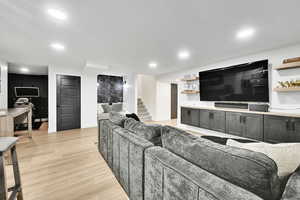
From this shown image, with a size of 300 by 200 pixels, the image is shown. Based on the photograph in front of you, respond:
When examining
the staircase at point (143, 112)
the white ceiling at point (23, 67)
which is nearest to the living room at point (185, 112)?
the white ceiling at point (23, 67)

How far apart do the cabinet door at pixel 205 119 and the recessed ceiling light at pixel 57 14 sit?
397 centimetres

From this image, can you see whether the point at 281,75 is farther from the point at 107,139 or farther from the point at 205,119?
the point at 107,139

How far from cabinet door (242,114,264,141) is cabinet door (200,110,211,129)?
36.8 inches

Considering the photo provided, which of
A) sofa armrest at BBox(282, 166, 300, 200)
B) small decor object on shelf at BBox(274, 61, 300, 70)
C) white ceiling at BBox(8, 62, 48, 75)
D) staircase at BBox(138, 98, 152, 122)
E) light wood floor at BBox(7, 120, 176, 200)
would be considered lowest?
light wood floor at BBox(7, 120, 176, 200)

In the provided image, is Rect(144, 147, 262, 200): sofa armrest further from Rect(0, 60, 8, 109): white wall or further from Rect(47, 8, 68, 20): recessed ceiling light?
Rect(0, 60, 8, 109): white wall

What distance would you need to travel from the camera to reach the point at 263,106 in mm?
3059

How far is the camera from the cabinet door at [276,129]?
102 inches

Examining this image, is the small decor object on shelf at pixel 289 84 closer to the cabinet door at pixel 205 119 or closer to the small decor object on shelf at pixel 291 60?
the small decor object on shelf at pixel 291 60

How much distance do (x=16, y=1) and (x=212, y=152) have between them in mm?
2465

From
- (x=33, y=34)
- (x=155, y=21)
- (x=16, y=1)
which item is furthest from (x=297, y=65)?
(x=33, y=34)

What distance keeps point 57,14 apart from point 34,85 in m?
6.21

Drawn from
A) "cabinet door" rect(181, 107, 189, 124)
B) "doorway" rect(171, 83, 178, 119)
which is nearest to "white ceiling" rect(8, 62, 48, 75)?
"cabinet door" rect(181, 107, 189, 124)

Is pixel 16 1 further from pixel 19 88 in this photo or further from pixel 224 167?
pixel 19 88

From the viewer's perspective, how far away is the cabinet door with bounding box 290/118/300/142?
2467 millimetres
